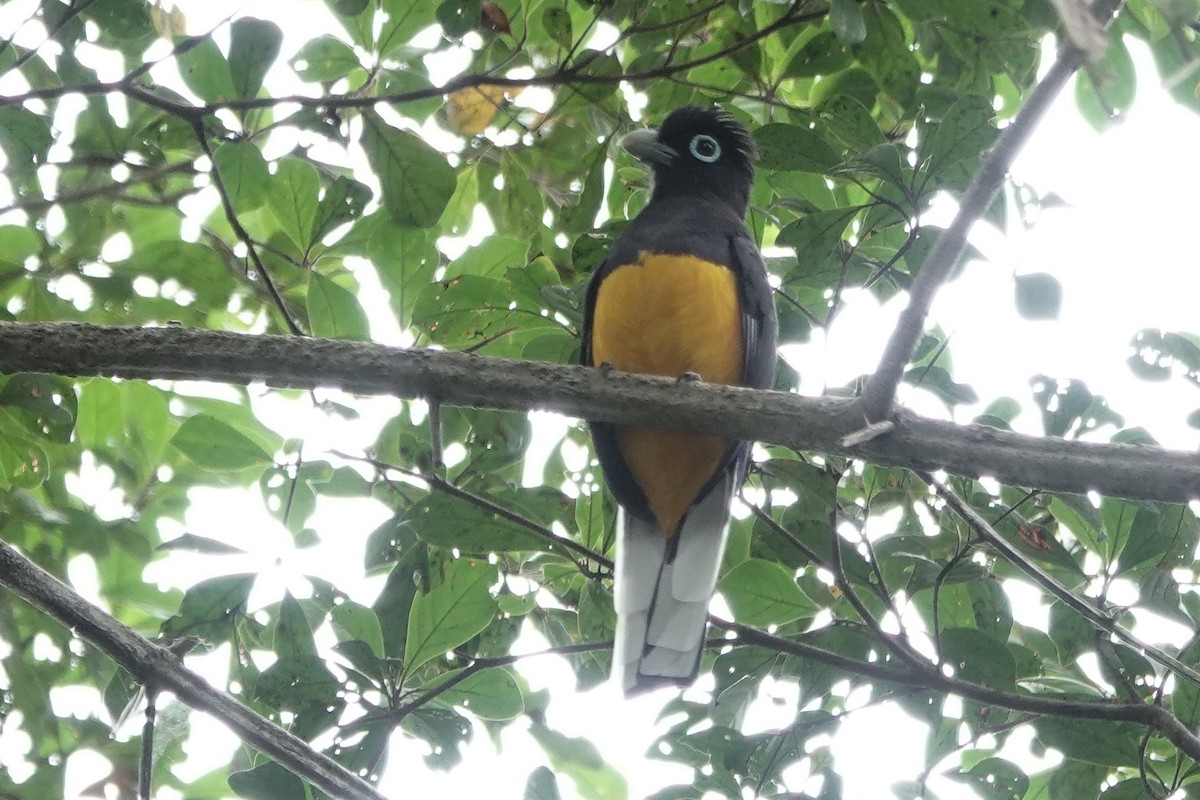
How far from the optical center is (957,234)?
6.68 feet

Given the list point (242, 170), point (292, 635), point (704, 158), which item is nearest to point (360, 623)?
point (292, 635)

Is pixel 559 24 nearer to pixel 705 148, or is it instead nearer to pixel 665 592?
pixel 705 148

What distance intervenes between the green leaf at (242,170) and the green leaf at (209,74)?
13 cm

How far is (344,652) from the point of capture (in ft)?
9.20

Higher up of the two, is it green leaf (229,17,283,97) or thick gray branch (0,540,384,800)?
green leaf (229,17,283,97)

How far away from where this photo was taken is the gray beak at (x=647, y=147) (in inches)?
147

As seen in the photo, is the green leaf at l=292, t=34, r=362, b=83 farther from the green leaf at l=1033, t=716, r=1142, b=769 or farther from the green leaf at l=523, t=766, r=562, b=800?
the green leaf at l=1033, t=716, r=1142, b=769

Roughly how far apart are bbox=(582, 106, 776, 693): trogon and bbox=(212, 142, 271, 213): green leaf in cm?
96

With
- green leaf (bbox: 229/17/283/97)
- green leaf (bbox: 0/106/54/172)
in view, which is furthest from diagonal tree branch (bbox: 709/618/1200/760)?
green leaf (bbox: 0/106/54/172)

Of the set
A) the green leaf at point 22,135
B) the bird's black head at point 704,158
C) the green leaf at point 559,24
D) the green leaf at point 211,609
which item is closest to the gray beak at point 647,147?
the bird's black head at point 704,158

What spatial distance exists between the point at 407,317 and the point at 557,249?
65cm

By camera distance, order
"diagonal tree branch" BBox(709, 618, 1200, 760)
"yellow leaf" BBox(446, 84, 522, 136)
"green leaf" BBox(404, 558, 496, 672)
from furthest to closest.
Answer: "yellow leaf" BBox(446, 84, 522, 136) < "green leaf" BBox(404, 558, 496, 672) < "diagonal tree branch" BBox(709, 618, 1200, 760)

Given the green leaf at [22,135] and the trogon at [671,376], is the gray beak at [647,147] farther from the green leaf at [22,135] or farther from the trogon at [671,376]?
the green leaf at [22,135]

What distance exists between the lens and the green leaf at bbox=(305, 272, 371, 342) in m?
3.21
